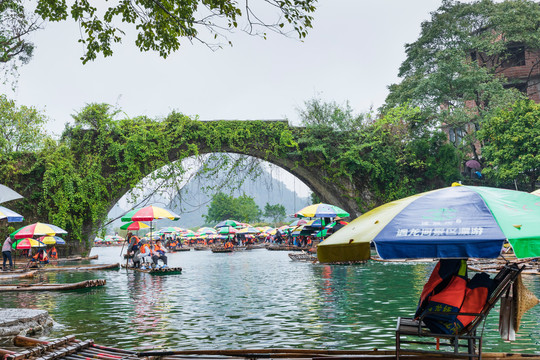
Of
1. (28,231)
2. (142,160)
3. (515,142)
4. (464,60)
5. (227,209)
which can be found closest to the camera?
(28,231)

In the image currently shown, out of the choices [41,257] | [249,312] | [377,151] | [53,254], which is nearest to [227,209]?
[377,151]

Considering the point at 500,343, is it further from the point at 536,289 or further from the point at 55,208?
the point at 55,208

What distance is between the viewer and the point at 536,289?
982 centimetres

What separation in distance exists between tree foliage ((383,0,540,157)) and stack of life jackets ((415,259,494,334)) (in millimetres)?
24690

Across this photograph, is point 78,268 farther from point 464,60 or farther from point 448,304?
point 464,60

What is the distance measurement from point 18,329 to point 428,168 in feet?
76.1

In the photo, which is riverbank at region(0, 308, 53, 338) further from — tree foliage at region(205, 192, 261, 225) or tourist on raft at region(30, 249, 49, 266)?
tree foliage at region(205, 192, 261, 225)

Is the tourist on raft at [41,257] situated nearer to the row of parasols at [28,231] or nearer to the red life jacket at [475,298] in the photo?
the row of parasols at [28,231]

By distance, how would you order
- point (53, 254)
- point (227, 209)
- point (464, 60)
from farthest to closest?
1. point (227, 209)
2. point (464, 60)
3. point (53, 254)

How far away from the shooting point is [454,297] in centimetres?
416

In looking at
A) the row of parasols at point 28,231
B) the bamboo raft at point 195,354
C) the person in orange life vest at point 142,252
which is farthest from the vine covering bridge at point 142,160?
the bamboo raft at point 195,354

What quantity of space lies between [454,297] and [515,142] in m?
25.9

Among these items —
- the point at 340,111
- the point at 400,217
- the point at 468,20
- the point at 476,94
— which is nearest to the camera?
the point at 400,217

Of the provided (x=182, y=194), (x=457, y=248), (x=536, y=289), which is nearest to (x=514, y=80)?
(x=182, y=194)
